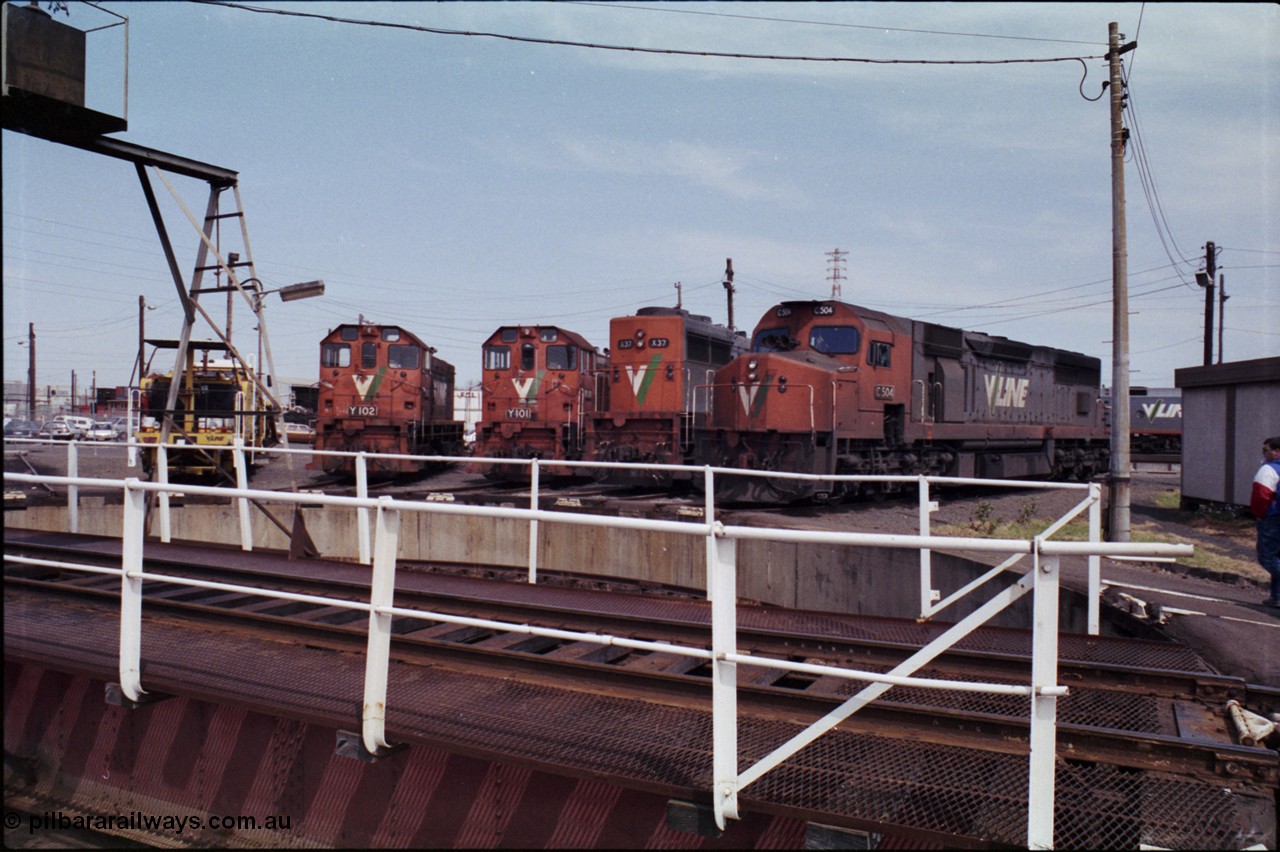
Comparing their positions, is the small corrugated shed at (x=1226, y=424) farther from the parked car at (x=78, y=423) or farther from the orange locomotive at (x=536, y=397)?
the parked car at (x=78, y=423)

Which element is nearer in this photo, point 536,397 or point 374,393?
point 536,397

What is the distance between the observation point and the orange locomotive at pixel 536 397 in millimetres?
20703

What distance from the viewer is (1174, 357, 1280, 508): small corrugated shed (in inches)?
592

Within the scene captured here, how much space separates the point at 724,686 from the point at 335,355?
2110cm

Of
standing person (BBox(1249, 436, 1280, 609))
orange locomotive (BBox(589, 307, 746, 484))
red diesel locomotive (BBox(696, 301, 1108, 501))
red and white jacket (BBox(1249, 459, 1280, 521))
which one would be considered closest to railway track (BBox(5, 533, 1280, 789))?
standing person (BBox(1249, 436, 1280, 609))

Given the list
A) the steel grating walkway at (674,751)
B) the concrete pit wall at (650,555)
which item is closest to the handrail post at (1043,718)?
the steel grating walkway at (674,751)

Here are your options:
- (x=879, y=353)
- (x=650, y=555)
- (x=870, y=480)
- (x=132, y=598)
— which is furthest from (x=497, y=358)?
(x=132, y=598)

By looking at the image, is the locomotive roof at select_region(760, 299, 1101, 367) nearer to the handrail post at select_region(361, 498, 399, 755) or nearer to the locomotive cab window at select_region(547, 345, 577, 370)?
the locomotive cab window at select_region(547, 345, 577, 370)

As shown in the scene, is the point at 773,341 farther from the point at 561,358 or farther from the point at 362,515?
the point at 362,515

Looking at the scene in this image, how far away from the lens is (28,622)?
560cm

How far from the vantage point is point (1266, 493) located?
7863 mm

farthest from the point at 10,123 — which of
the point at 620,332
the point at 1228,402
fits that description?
the point at 1228,402

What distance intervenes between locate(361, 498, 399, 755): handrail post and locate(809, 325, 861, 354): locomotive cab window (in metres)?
12.8

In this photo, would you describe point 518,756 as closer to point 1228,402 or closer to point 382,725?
point 382,725
